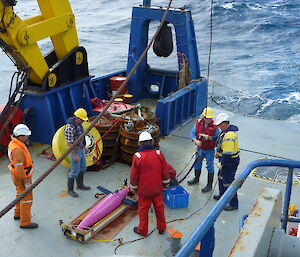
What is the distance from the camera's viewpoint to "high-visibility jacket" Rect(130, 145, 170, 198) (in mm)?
4883

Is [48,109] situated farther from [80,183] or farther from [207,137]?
[207,137]

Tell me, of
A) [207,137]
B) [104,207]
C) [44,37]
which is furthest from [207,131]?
[44,37]

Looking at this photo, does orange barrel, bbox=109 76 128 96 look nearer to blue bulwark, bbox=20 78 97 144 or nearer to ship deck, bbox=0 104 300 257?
blue bulwark, bbox=20 78 97 144

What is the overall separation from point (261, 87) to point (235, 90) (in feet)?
4.70

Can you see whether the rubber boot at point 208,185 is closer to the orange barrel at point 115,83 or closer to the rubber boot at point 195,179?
the rubber boot at point 195,179

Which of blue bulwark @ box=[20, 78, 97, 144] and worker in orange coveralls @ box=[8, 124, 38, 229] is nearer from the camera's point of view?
worker in orange coveralls @ box=[8, 124, 38, 229]

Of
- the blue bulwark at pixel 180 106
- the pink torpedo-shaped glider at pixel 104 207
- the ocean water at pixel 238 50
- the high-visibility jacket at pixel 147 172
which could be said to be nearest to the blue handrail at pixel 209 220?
the high-visibility jacket at pixel 147 172

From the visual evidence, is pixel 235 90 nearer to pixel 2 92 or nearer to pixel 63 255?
pixel 2 92

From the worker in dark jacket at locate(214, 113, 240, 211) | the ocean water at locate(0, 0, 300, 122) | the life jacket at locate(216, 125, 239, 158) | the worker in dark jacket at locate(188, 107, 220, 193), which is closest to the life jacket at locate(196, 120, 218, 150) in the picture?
the worker in dark jacket at locate(188, 107, 220, 193)

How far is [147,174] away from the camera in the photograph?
16.1 feet

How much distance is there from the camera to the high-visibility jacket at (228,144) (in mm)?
5535

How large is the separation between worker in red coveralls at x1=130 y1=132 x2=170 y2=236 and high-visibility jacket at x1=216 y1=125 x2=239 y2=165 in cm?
103

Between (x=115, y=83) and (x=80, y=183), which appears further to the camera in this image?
(x=115, y=83)

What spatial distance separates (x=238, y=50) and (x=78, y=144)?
2083 cm
